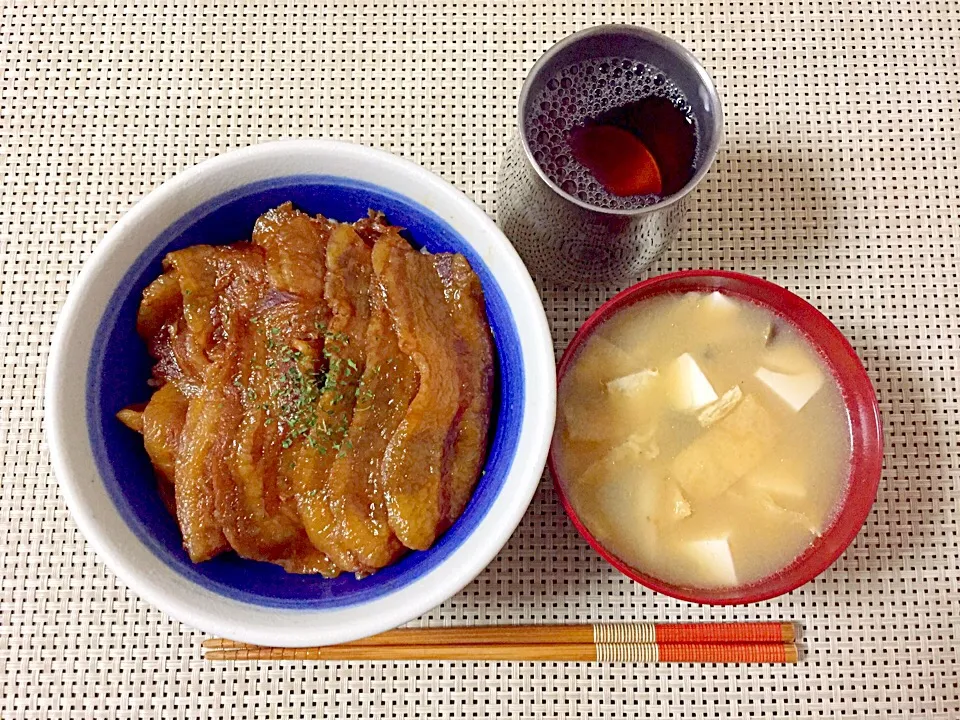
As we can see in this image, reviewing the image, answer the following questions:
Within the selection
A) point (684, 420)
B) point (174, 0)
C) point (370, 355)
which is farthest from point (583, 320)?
point (174, 0)

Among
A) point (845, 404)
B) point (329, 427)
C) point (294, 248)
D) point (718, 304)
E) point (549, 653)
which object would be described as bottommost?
point (549, 653)

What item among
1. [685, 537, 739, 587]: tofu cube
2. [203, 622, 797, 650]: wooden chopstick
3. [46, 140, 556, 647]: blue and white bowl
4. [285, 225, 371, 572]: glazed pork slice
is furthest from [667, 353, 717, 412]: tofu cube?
[285, 225, 371, 572]: glazed pork slice

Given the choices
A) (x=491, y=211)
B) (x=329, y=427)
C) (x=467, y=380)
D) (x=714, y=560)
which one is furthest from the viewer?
(x=491, y=211)

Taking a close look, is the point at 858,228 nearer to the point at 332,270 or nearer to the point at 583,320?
the point at 583,320

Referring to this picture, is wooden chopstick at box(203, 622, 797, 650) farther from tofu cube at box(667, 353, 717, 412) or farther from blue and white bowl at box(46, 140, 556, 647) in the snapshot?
tofu cube at box(667, 353, 717, 412)

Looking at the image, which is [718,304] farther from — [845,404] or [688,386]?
[845,404]

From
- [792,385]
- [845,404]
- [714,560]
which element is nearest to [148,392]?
[714,560]

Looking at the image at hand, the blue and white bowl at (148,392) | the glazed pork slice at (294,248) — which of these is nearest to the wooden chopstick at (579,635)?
the blue and white bowl at (148,392)
